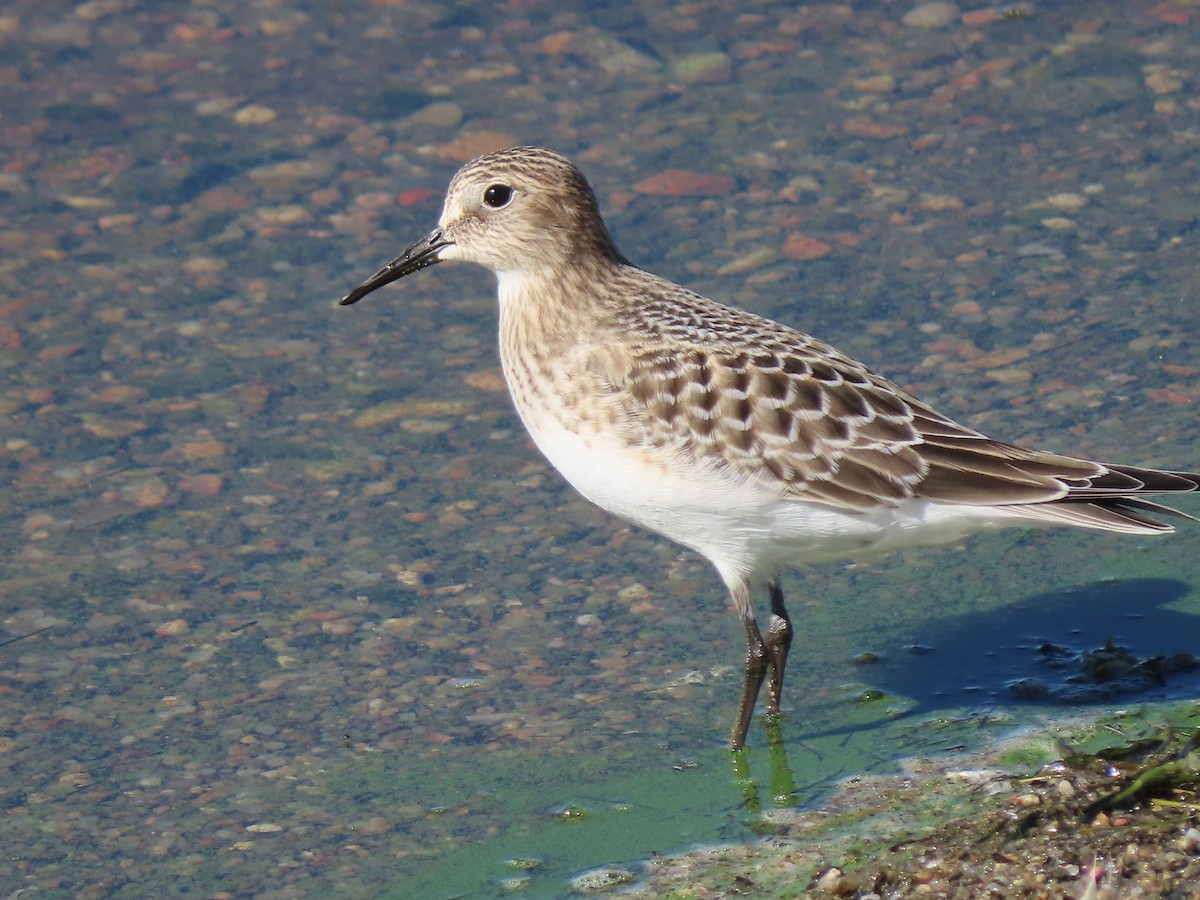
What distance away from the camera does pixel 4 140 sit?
11336 mm

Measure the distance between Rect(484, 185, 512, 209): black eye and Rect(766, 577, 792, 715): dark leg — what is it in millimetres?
1900

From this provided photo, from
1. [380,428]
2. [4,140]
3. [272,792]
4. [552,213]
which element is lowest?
[272,792]

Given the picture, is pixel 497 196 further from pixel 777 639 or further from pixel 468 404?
pixel 468 404

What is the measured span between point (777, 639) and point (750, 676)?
0.21 m

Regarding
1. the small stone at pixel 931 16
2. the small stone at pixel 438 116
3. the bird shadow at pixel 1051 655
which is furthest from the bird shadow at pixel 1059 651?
the small stone at pixel 931 16

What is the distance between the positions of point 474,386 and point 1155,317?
3.83m

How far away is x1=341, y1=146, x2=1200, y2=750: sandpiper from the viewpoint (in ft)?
18.4

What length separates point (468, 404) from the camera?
348 inches

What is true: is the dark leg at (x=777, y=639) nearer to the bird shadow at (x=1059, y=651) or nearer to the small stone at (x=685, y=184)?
the bird shadow at (x=1059, y=651)

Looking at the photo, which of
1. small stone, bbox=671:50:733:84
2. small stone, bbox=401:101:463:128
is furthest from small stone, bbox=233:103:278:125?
small stone, bbox=671:50:733:84

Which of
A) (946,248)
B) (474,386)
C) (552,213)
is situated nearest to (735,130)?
(946,248)

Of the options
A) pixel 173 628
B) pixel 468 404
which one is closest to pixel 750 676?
pixel 173 628

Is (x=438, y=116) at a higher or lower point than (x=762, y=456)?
higher

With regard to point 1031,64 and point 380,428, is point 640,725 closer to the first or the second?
point 380,428
